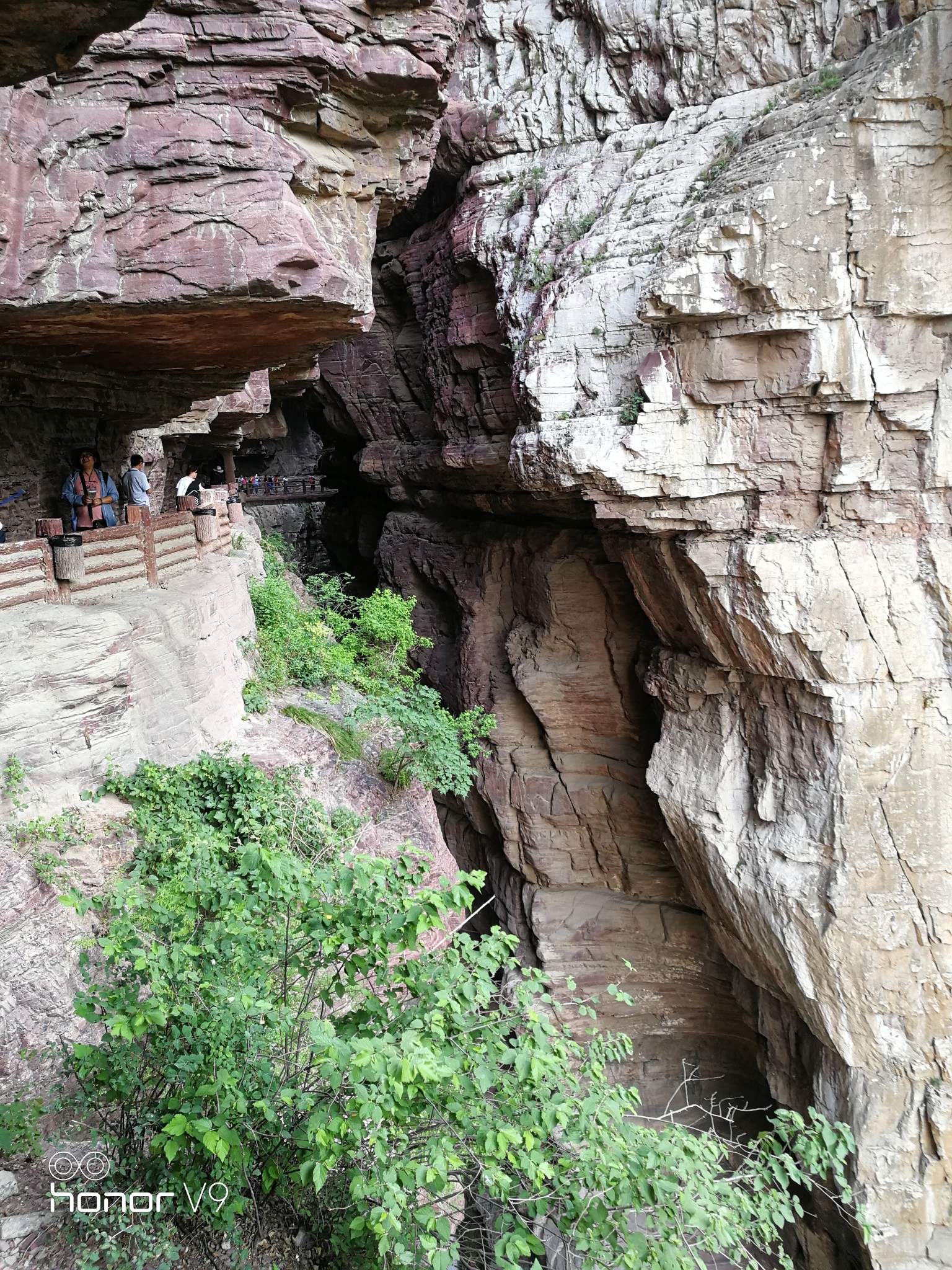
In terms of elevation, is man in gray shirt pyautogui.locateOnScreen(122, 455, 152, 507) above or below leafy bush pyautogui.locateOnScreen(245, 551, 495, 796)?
above

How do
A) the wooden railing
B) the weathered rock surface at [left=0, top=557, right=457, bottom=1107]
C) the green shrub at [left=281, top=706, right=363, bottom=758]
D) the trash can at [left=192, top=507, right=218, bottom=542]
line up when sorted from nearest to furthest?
the weathered rock surface at [left=0, top=557, right=457, bottom=1107], the wooden railing, the green shrub at [left=281, top=706, right=363, bottom=758], the trash can at [left=192, top=507, right=218, bottom=542]

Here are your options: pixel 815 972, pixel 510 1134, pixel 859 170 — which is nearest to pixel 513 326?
pixel 859 170

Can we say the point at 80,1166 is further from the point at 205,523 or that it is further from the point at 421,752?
the point at 205,523

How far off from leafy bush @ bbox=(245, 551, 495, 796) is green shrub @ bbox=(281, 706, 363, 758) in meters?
0.01

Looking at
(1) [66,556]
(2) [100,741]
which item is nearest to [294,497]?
(1) [66,556]

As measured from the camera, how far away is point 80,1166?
15.3 feet

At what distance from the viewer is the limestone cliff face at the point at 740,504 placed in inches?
427

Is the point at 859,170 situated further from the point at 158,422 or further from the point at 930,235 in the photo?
the point at 158,422

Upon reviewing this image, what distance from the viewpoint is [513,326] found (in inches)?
577

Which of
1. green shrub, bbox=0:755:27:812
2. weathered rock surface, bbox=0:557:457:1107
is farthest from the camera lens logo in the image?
green shrub, bbox=0:755:27:812

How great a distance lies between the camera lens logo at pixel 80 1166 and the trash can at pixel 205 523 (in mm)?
7880

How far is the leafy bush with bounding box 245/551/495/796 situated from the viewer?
35.8 feet

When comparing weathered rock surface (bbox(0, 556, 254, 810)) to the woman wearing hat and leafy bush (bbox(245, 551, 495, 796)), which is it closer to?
the woman wearing hat

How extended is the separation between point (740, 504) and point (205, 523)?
25.3 feet
